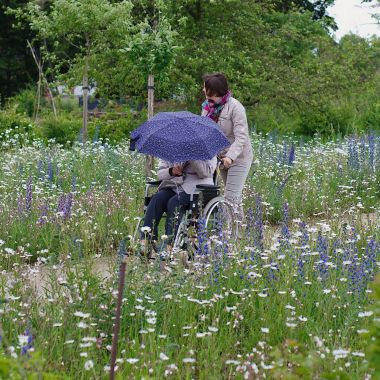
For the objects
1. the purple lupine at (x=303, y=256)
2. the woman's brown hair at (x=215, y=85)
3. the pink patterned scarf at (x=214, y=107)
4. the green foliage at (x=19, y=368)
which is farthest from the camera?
the pink patterned scarf at (x=214, y=107)

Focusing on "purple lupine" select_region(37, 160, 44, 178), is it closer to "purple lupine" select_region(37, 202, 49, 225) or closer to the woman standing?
"purple lupine" select_region(37, 202, 49, 225)

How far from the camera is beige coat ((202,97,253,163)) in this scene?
24.8ft

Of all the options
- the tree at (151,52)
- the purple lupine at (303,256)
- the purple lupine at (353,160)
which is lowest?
the purple lupine at (303,256)

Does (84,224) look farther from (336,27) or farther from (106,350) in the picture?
(336,27)

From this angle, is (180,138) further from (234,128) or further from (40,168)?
(40,168)

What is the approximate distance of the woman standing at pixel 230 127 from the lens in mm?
7516

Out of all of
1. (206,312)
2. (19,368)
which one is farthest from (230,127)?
(19,368)

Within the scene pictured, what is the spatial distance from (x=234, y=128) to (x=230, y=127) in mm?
96

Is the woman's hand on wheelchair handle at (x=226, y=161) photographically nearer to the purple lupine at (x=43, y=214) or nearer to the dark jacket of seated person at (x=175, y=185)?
the dark jacket of seated person at (x=175, y=185)

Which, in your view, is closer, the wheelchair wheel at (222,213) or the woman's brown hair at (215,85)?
the wheelchair wheel at (222,213)

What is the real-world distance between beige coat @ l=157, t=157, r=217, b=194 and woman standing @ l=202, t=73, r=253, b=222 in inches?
12.4

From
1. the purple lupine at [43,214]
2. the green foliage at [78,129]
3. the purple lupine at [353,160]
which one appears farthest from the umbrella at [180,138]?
the green foliage at [78,129]

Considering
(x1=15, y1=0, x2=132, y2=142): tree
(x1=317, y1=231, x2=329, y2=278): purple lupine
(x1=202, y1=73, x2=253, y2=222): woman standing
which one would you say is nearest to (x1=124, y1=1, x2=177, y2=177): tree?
(x1=202, y1=73, x2=253, y2=222): woman standing

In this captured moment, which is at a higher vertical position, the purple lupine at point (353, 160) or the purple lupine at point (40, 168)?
the purple lupine at point (353, 160)
